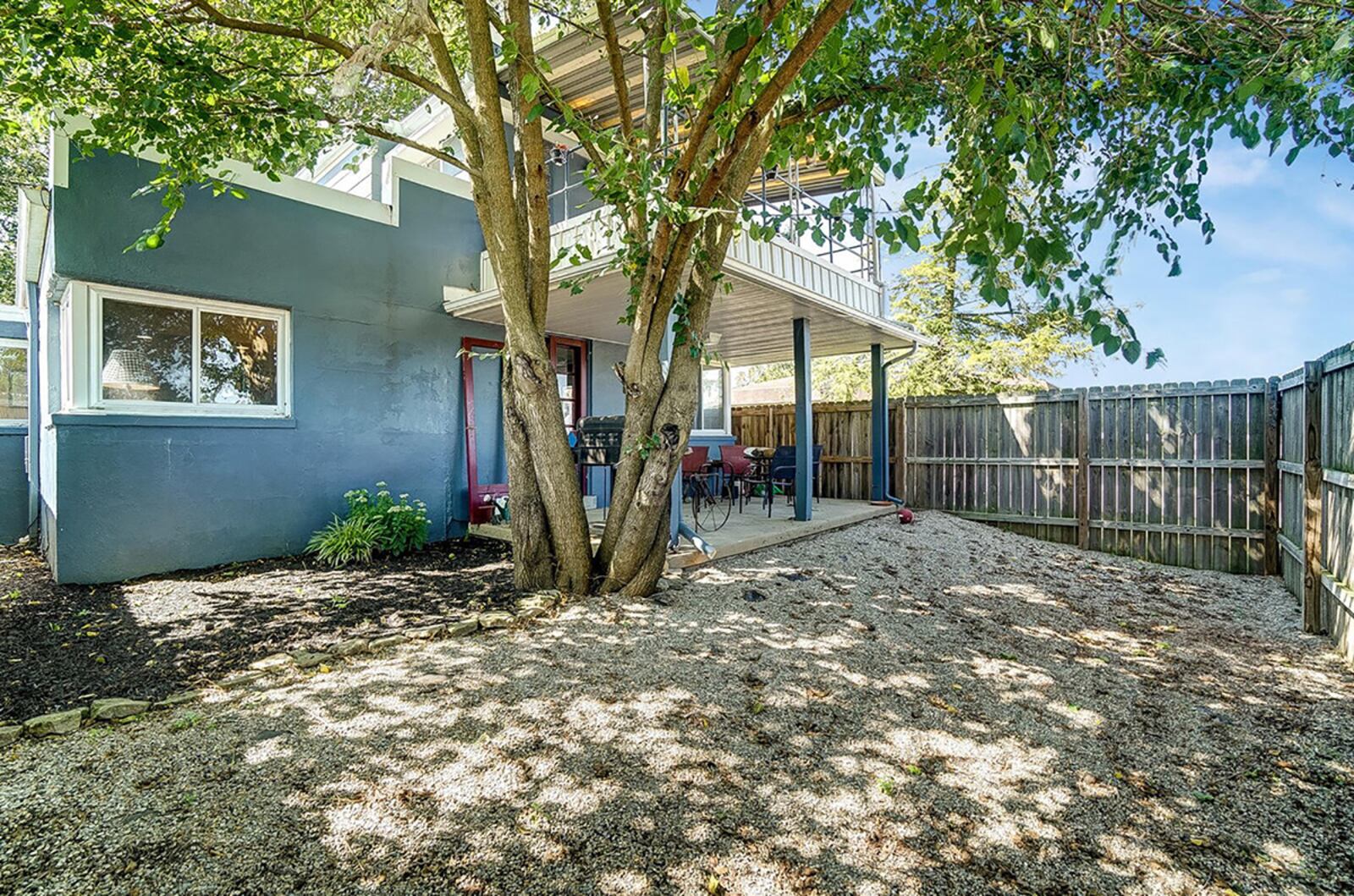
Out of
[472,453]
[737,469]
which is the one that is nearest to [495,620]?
[472,453]

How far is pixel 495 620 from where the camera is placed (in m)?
4.26

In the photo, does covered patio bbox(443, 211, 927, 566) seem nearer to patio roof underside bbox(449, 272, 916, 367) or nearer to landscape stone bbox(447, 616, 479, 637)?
patio roof underside bbox(449, 272, 916, 367)

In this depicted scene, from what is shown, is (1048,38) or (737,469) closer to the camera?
(1048,38)

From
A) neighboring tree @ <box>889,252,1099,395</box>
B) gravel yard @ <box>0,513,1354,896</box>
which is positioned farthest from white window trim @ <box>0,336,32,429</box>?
neighboring tree @ <box>889,252,1099,395</box>

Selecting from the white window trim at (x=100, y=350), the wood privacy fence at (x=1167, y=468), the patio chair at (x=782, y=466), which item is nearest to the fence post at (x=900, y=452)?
the wood privacy fence at (x=1167, y=468)

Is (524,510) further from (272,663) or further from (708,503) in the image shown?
(708,503)

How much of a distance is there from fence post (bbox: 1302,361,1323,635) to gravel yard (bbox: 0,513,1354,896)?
0.61 m

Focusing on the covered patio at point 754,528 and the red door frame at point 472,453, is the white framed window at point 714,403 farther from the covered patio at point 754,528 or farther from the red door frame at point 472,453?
the red door frame at point 472,453

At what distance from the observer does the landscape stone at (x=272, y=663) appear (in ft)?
11.5

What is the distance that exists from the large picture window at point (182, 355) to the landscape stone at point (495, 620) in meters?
3.87

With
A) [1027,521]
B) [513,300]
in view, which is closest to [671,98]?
[513,300]

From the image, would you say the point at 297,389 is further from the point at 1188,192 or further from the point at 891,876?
the point at 1188,192

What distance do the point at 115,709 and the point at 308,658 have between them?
847 millimetres

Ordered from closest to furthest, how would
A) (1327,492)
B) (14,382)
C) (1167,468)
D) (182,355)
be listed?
(1327,492) < (182,355) < (1167,468) < (14,382)
